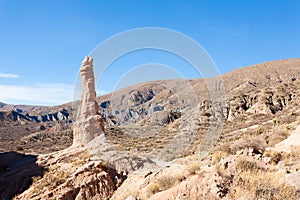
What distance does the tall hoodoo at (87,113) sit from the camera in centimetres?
2134

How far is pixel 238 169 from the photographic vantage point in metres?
5.95

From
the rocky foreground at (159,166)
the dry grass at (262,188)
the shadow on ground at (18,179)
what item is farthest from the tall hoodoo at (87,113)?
the dry grass at (262,188)

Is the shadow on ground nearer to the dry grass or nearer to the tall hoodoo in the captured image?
the tall hoodoo

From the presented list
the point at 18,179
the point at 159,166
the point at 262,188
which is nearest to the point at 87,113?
the point at 18,179

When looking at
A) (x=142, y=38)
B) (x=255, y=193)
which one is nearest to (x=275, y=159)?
(x=255, y=193)

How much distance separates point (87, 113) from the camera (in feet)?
73.0

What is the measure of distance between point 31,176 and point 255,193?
1529 centimetres

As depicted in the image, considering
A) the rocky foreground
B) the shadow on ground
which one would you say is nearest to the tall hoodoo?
the rocky foreground

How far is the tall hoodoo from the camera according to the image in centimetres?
2134

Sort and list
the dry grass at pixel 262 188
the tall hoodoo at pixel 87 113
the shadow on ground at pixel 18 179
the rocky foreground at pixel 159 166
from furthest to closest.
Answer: the tall hoodoo at pixel 87 113 < the shadow on ground at pixel 18 179 < the rocky foreground at pixel 159 166 < the dry grass at pixel 262 188

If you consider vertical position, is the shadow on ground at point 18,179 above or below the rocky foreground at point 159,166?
below

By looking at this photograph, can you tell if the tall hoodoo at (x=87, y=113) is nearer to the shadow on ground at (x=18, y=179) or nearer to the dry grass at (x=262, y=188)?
the shadow on ground at (x=18, y=179)

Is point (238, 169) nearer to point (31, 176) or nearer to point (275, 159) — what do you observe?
point (275, 159)

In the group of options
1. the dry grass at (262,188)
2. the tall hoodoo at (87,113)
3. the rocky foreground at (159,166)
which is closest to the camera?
the dry grass at (262,188)
